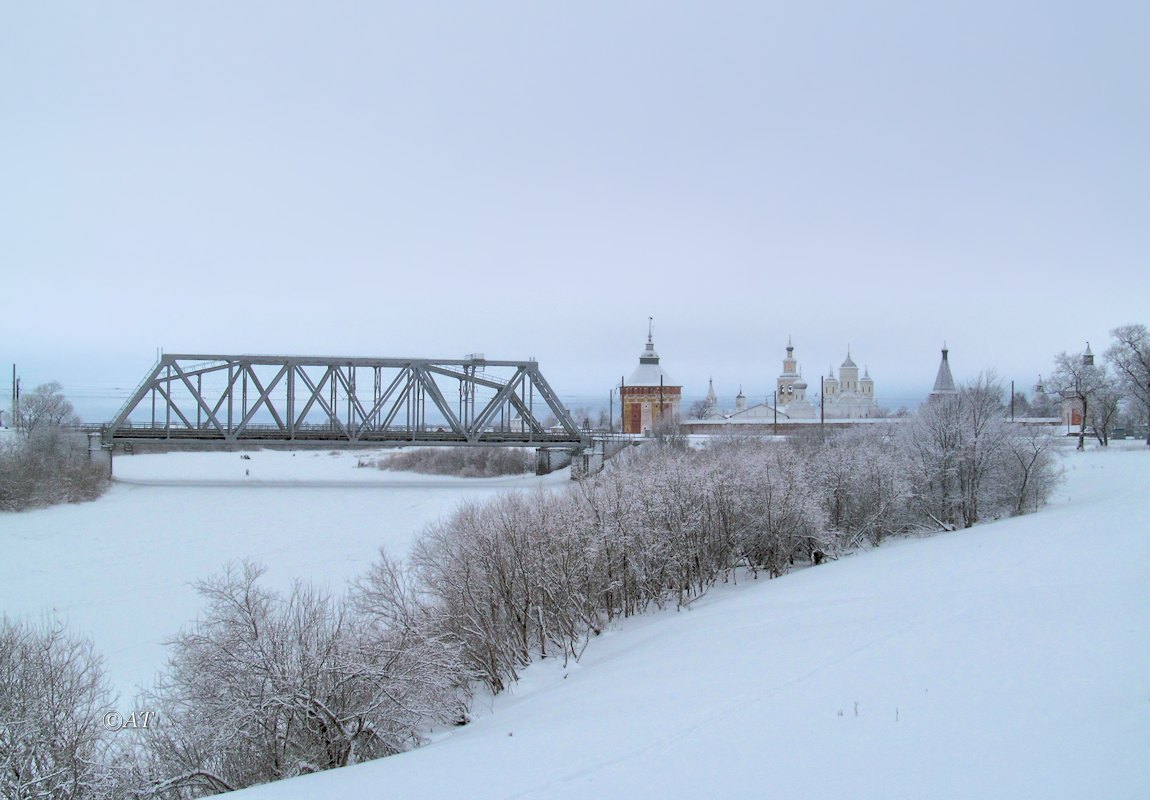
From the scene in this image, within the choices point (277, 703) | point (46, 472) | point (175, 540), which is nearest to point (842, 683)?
point (277, 703)

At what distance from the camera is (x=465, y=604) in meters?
18.0

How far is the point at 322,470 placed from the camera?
6356cm

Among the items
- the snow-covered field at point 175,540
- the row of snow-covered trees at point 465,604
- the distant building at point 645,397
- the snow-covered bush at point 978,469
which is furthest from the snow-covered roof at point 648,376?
the snow-covered bush at point 978,469

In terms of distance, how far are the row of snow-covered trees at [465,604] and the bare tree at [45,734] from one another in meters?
0.04

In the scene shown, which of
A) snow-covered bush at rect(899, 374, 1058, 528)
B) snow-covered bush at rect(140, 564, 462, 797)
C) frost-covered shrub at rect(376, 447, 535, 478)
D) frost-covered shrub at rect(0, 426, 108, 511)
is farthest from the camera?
frost-covered shrub at rect(376, 447, 535, 478)

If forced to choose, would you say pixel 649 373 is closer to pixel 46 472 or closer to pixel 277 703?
pixel 46 472

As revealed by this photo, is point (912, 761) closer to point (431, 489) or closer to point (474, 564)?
point (474, 564)

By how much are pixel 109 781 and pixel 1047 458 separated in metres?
32.2

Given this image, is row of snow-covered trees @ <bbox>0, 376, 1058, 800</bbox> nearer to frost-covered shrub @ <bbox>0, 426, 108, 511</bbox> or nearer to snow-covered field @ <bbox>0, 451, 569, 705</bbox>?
snow-covered field @ <bbox>0, 451, 569, 705</bbox>

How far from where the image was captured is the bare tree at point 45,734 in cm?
1038

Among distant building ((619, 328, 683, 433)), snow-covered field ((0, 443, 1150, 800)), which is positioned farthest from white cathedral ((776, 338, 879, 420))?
snow-covered field ((0, 443, 1150, 800))

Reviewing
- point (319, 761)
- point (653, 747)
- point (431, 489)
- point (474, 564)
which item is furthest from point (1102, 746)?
point (431, 489)

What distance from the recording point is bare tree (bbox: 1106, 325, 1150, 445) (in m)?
46.3

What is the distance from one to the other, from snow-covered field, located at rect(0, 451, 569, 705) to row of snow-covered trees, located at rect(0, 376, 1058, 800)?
2059mm
